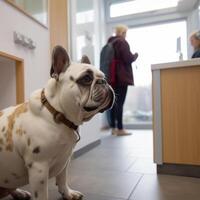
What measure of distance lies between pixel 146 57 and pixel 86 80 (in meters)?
3.64

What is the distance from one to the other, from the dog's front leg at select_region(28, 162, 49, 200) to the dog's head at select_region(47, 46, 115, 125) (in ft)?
0.65

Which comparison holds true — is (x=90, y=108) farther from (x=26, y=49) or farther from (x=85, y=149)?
(x=85, y=149)

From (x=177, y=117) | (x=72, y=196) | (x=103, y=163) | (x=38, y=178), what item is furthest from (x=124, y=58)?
(x=38, y=178)

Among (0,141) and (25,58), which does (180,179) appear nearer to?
(0,141)

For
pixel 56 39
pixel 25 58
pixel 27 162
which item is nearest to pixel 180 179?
pixel 27 162

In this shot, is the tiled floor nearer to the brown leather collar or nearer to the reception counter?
the reception counter

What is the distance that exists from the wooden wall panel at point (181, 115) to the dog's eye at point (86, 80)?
81cm

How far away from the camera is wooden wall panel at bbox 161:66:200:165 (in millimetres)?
1464

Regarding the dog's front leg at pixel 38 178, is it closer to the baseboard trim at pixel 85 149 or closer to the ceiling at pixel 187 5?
the baseboard trim at pixel 85 149

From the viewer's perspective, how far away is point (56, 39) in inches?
77.4

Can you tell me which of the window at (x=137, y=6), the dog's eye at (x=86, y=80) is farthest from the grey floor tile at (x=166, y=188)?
the window at (x=137, y=6)

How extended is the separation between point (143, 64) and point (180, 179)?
3061mm

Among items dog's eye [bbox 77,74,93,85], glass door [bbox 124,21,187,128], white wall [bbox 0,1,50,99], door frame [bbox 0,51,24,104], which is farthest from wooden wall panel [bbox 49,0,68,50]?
glass door [bbox 124,21,187,128]

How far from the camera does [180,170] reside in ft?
4.97
